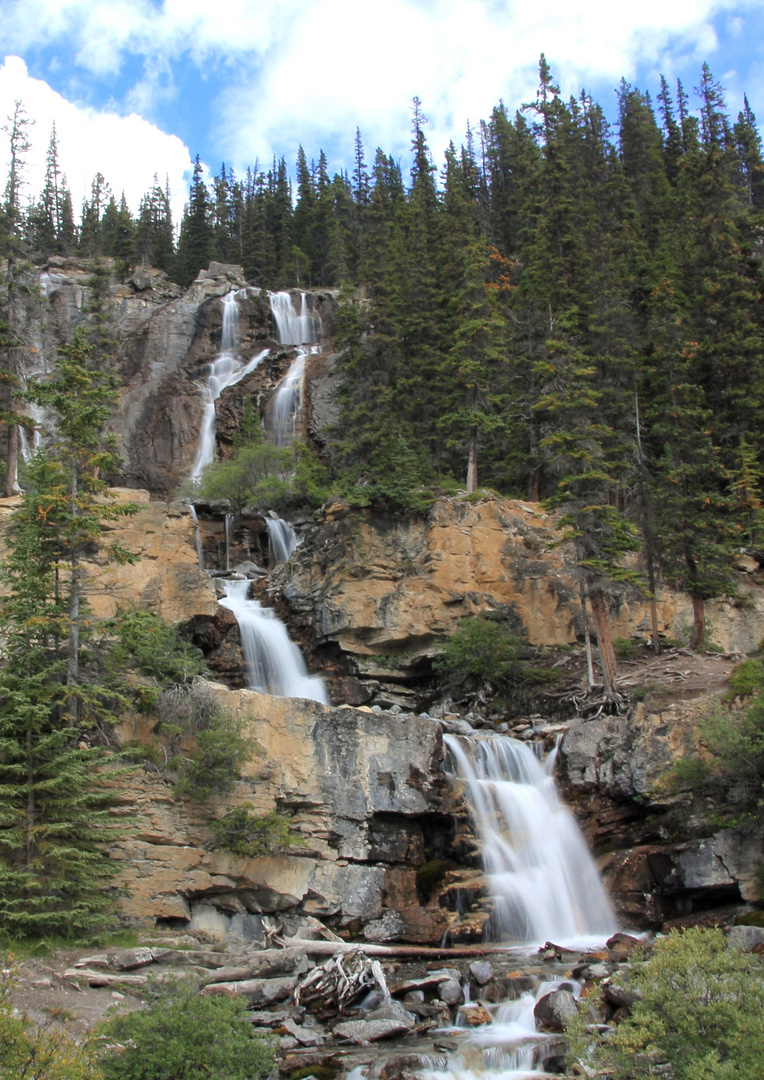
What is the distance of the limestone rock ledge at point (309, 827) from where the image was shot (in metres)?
17.9

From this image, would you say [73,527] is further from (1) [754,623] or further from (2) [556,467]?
(1) [754,623]

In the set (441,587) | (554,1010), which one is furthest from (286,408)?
(554,1010)

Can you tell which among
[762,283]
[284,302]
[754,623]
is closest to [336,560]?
[754,623]

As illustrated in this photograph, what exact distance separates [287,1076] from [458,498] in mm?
23042

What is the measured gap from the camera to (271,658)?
28094mm

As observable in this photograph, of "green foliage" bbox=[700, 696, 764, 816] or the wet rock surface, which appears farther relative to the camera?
"green foliage" bbox=[700, 696, 764, 816]

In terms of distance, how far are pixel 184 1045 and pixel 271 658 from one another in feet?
62.0

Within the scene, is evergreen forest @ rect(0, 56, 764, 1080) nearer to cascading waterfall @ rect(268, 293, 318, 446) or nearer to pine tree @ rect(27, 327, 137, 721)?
pine tree @ rect(27, 327, 137, 721)

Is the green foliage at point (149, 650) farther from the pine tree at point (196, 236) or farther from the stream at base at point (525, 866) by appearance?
the pine tree at point (196, 236)

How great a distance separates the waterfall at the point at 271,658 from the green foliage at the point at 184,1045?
17.0 meters

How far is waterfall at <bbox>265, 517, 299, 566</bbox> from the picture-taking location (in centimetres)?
3444

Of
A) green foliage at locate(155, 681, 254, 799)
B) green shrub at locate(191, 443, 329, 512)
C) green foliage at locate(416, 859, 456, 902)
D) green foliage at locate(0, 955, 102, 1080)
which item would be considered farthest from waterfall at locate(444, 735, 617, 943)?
green shrub at locate(191, 443, 329, 512)

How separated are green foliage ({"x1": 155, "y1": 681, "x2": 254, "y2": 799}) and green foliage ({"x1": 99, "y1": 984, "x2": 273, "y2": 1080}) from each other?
8.62m

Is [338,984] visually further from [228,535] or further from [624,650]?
[228,535]
